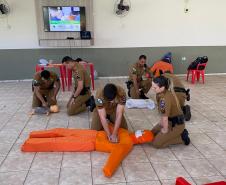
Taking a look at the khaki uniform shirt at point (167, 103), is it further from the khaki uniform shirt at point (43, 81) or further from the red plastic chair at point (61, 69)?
the red plastic chair at point (61, 69)

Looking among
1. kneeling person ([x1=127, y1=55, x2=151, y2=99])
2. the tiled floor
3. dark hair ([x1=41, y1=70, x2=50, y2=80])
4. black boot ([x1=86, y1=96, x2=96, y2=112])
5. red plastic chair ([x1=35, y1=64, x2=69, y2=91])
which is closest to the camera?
the tiled floor

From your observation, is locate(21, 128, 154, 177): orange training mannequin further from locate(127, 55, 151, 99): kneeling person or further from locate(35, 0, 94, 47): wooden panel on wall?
locate(35, 0, 94, 47): wooden panel on wall

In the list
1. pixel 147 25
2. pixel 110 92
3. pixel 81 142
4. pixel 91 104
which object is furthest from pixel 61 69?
pixel 110 92

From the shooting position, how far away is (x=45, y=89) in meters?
4.36

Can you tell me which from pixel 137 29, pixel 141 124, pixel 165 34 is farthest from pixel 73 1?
pixel 141 124

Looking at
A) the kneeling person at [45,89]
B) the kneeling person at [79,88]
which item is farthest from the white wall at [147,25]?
the kneeling person at [79,88]

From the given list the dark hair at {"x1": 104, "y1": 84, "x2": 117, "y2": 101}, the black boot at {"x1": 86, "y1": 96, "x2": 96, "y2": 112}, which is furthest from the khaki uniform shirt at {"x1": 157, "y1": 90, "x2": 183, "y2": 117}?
the black boot at {"x1": 86, "y1": 96, "x2": 96, "y2": 112}

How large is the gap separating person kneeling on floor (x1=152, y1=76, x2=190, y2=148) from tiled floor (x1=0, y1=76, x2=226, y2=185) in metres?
0.10

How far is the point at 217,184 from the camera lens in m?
1.98

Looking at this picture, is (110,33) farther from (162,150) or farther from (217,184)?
(217,184)

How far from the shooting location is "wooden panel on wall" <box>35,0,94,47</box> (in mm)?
6096

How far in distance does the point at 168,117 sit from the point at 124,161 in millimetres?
731

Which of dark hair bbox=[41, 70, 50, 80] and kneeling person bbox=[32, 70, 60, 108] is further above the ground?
dark hair bbox=[41, 70, 50, 80]

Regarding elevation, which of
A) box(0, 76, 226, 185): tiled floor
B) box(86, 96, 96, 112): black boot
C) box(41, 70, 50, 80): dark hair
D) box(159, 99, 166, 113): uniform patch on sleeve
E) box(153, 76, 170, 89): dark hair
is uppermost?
box(153, 76, 170, 89): dark hair
